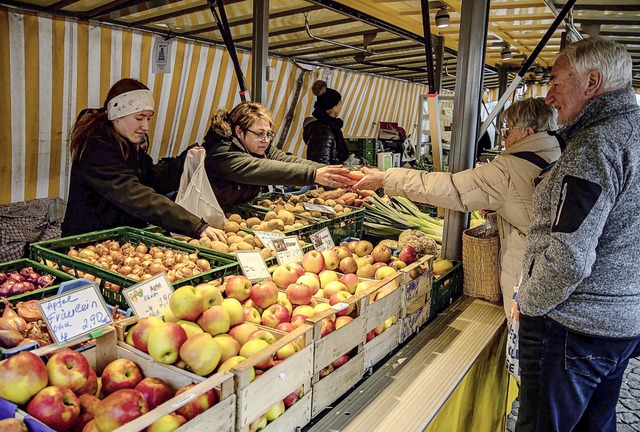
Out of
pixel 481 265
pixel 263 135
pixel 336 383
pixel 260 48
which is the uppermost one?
pixel 260 48

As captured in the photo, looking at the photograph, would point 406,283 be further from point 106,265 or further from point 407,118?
point 407,118

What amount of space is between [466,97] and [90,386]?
245 centimetres

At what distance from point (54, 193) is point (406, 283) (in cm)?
510

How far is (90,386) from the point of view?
55.1 inches

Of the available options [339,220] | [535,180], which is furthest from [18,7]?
[535,180]

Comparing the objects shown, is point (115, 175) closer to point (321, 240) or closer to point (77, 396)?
point (321, 240)

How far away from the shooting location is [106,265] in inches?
97.3

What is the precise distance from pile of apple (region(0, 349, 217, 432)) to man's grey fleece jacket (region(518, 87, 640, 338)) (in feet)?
4.15

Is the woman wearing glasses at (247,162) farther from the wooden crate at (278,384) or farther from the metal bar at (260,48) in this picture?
the wooden crate at (278,384)

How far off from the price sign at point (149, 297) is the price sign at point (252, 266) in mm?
399

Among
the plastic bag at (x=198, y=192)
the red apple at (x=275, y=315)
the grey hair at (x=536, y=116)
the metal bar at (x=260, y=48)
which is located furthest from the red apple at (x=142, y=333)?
the metal bar at (x=260, y=48)

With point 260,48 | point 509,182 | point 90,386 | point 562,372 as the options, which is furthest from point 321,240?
point 260,48

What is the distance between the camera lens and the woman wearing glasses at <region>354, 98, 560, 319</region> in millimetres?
2422

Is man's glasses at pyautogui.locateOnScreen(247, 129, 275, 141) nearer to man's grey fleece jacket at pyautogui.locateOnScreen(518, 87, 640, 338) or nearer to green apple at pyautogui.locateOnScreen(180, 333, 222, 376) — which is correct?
man's grey fleece jacket at pyautogui.locateOnScreen(518, 87, 640, 338)
